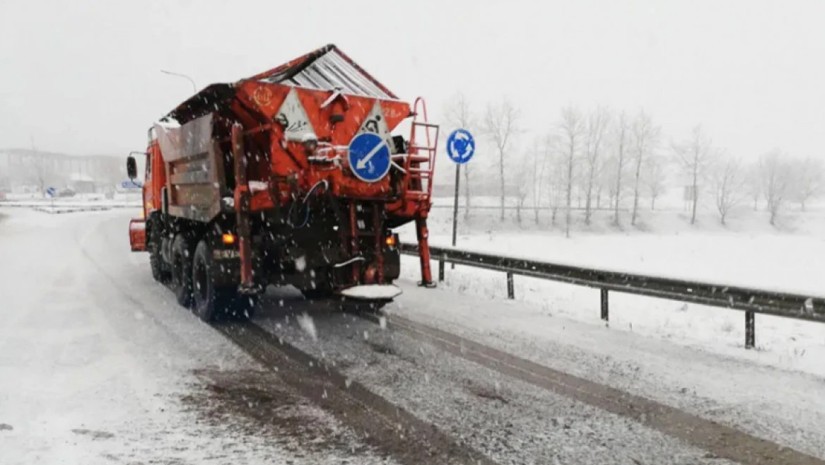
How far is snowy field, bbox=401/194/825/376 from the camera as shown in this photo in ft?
24.1

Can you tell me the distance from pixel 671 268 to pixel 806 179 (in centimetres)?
7032

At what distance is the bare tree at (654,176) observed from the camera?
60.3 metres

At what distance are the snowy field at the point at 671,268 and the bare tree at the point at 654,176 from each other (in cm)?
536

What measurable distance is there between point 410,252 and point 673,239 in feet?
113

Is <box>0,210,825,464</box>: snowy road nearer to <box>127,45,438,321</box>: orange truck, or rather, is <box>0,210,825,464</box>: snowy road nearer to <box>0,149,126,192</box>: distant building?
<box>127,45,438,321</box>: orange truck

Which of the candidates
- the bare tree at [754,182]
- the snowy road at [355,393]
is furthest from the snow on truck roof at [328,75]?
the bare tree at [754,182]

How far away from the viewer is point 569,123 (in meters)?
52.5

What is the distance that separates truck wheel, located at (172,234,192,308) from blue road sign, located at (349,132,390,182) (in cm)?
322

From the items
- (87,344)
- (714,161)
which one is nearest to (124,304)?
(87,344)

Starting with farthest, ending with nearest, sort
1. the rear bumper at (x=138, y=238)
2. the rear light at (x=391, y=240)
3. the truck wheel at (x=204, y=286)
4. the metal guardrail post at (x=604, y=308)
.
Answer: the rear bumper at (x=138, y=238)
the metal guardrail post at (x=604, y=308)
the rear light at (x=391, y=240)
the truck wheel at (x=204, y=286)

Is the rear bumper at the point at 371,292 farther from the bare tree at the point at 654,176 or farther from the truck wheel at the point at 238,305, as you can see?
the bare tree at the point at 654,176

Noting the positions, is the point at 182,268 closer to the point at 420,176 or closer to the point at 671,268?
the point at 420,176

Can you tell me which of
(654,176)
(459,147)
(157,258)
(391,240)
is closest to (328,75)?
(391,240)

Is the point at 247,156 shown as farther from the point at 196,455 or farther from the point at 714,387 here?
the point at 714,387
